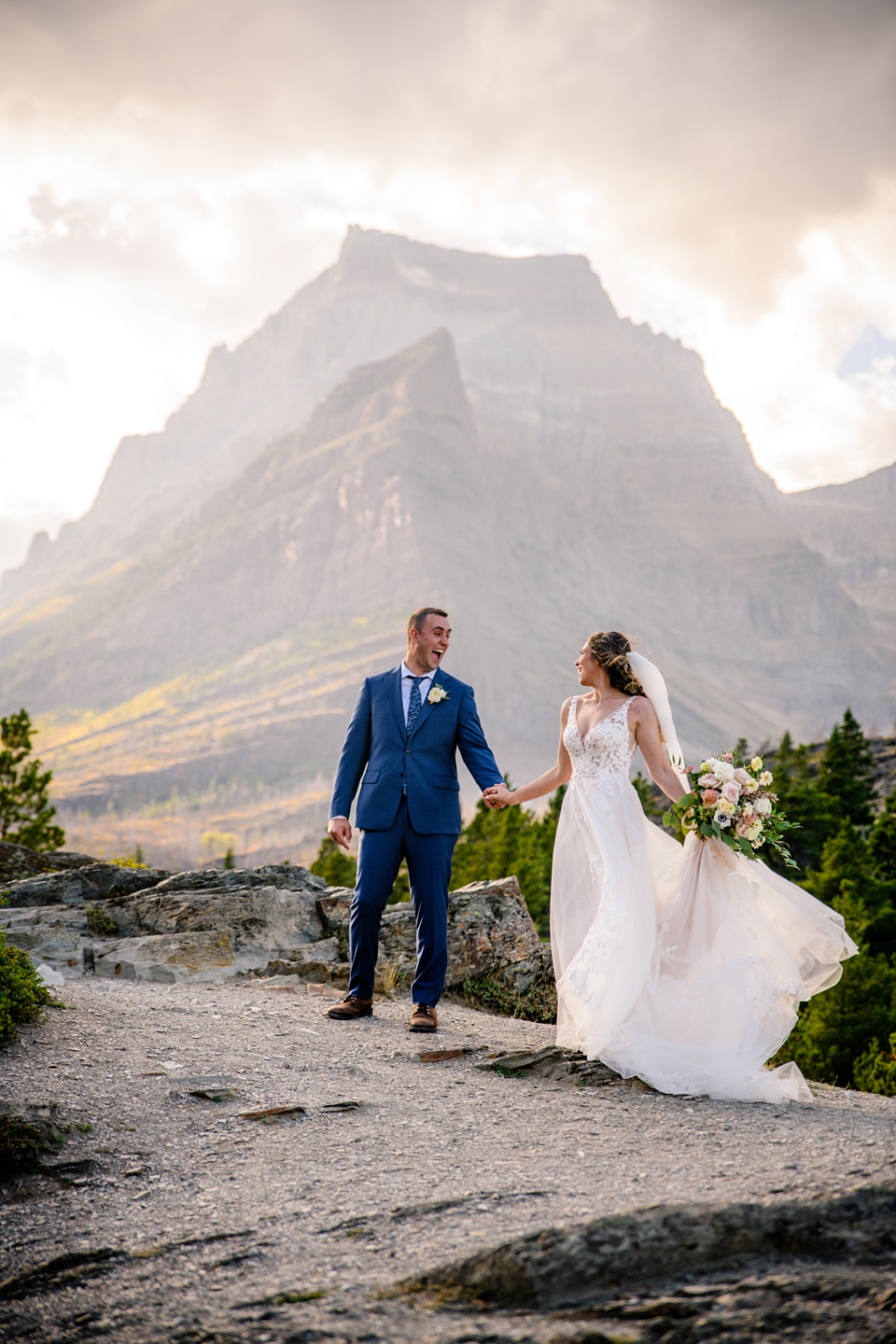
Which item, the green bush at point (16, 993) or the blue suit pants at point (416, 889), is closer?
the green bush at point (16, 993)

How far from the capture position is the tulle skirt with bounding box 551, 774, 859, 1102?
18.9ft

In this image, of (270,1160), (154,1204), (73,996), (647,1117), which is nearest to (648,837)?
(647,1117)

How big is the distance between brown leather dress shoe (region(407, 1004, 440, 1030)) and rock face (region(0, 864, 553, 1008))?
70.8 inches

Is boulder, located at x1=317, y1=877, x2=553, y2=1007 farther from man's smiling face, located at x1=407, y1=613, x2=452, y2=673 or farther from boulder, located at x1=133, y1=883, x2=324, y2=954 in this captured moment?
man's smiling face, located at x1=407, y1=613, x2=452, y2=673

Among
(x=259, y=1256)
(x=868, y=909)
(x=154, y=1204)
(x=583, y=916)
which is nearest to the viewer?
(x=259, y=1256)

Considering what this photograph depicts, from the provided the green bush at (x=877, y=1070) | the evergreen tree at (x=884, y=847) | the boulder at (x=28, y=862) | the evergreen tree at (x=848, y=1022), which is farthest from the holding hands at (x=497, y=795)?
the evergreen tree at (x=884, y=847)

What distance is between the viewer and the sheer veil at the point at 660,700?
6625 mm

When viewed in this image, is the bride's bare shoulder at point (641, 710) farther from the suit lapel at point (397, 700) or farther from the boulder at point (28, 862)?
the boulder at point (28, 862)

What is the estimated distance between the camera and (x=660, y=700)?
6746 mm

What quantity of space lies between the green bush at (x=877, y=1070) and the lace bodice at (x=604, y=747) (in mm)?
15202

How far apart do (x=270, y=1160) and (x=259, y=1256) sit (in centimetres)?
104

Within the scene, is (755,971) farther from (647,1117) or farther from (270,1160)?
(270,1160)

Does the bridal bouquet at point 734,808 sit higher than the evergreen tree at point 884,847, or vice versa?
the bridal bouquet at point 734,808

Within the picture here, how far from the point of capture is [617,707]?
6.70 m
